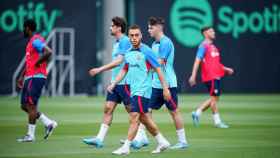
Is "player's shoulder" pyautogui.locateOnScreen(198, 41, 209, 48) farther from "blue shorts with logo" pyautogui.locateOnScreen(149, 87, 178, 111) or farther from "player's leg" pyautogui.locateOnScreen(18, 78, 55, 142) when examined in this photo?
"blue shorts with logo" pyautogui.locateOnScreen(149, 87, 178, 111)

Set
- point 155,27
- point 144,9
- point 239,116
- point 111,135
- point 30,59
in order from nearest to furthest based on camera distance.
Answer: point 155,27
point 30,59
point 111,135
point 239,116
point 144,9

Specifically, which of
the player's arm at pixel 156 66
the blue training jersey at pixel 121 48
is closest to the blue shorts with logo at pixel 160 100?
the blue training jersey at pixel 121 48

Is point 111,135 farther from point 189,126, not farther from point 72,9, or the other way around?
point 72,9

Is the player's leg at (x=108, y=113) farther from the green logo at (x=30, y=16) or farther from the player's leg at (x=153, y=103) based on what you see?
the green logo at (x=30, y=16)

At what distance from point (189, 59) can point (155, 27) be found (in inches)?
856

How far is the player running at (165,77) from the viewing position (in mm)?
14812

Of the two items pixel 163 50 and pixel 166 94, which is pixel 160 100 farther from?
pixel 166 94

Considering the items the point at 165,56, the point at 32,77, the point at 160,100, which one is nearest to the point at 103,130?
the point at 160,100

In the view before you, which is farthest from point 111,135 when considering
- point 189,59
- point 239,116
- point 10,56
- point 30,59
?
point 189,59

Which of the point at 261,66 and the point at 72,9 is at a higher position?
the point at 72,9

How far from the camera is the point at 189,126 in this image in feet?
65.6

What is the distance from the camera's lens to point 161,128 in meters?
19.4

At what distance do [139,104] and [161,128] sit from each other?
569cm

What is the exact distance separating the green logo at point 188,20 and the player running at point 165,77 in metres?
21.4
